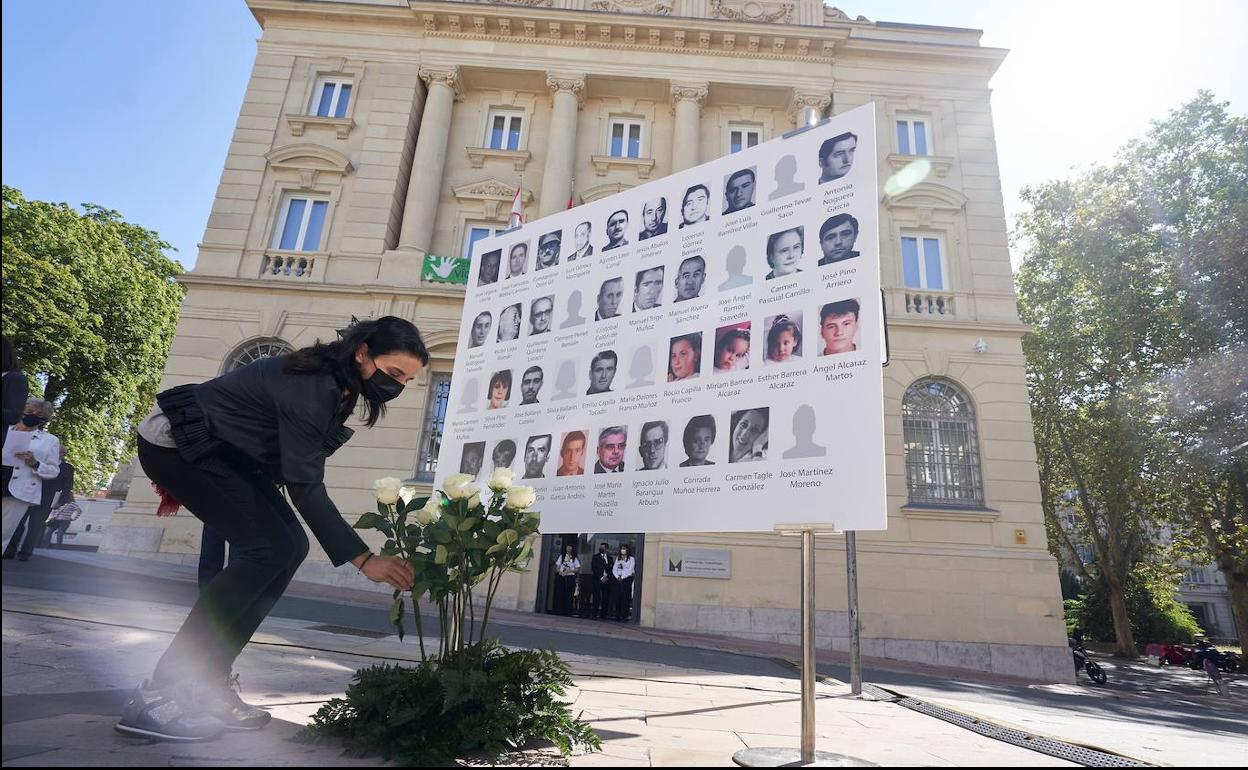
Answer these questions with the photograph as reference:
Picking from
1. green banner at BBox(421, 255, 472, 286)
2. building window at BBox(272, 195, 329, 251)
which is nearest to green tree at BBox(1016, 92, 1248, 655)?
green banner at BBox(421, 255, 472, 286)

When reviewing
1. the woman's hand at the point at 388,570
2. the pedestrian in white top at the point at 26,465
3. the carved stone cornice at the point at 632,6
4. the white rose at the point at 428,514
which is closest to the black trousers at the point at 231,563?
the woman's hand at the point at 388,570

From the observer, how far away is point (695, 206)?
4.47m

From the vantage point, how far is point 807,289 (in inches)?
141

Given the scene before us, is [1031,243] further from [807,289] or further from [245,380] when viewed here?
[245,380]

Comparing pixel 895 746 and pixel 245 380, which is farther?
pixel 895 746

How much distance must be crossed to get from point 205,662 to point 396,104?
15268mm

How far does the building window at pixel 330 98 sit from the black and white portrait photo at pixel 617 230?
43.6ft

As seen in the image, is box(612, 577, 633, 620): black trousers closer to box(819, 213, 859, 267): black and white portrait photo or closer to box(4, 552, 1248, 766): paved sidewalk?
→ box(4, 552, 1248, 766): paved sidewalk

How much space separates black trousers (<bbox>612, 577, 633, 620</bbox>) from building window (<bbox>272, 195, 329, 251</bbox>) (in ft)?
30.8

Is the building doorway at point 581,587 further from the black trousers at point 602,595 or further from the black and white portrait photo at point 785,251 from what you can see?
the black and white portrait photo at point 785,251

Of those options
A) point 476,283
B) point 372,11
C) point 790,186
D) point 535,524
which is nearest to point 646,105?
point 372,11

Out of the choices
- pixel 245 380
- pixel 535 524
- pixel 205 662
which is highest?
pixel 245 380

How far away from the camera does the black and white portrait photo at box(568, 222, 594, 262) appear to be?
4977mm

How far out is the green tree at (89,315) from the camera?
756 inches
